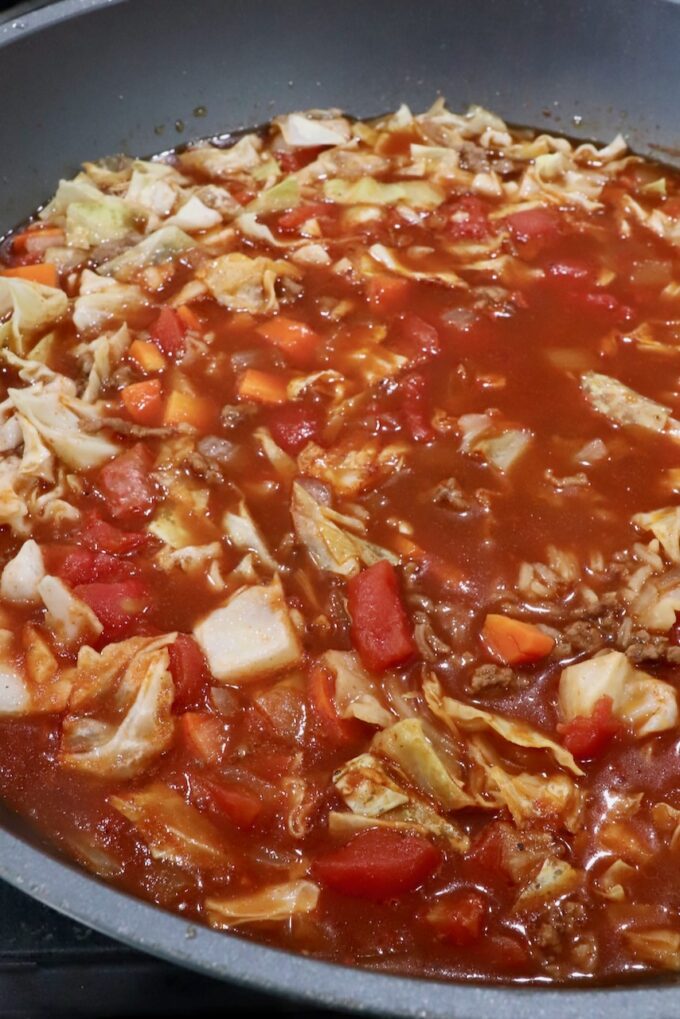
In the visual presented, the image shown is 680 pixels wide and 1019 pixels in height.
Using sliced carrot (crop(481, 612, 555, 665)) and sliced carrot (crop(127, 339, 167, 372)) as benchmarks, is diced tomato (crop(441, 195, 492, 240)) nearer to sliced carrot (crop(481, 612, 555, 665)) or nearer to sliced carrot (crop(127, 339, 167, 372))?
sliced carrot (crop(127, 339, 167, 372))

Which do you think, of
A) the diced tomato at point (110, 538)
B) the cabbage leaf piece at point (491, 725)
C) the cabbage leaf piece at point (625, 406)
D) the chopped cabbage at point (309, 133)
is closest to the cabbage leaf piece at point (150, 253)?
the chopped cabbage at point (309, 133)

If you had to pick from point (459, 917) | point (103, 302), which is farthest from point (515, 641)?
point (103, 302)

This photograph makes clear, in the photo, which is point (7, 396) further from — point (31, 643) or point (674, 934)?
point (674, 934)

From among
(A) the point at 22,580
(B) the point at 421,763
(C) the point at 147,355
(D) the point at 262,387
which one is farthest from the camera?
(C) the point at 147,355

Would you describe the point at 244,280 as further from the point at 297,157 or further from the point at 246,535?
the point at 246,535

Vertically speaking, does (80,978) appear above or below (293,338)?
below

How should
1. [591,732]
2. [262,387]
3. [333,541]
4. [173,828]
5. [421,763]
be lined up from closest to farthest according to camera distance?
[173,828] < [421,763] < [591,732] < [333,541] < [262,387]
